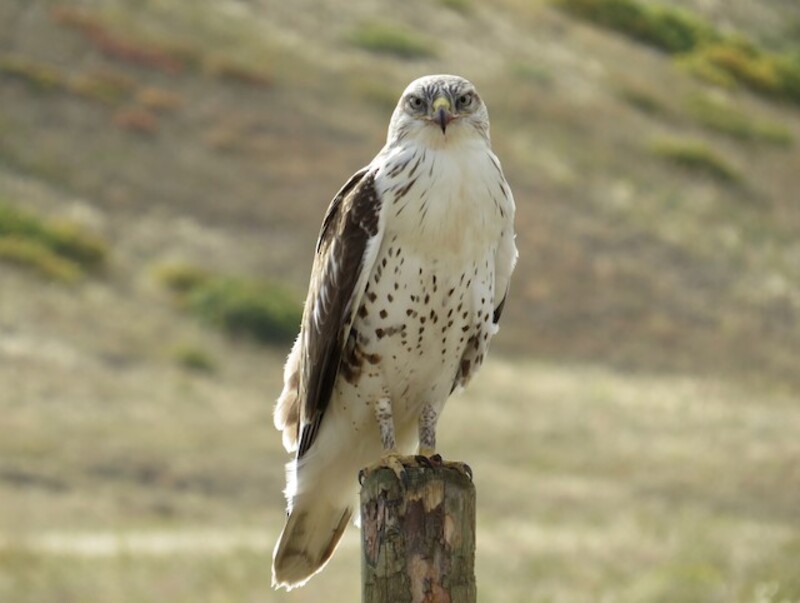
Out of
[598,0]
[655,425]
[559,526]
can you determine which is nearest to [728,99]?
[598,0]

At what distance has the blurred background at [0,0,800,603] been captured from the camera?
66.7ft

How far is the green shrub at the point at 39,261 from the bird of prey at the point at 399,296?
24688 mm

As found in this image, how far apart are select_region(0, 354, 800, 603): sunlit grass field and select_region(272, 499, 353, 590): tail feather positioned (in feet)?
23.2

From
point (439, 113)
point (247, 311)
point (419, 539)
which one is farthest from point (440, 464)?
point (247, 311)

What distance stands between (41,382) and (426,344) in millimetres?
20103

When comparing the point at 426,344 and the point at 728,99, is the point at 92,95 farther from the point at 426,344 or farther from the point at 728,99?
the point at 426,344

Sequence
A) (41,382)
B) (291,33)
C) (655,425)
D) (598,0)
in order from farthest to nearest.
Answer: (598,0)
(291,33)
(655,425)
(41,382)

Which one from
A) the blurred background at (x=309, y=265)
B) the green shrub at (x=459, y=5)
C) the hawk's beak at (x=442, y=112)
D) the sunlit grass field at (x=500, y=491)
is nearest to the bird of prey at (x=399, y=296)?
the hawk's beak at (x=442, y=112)

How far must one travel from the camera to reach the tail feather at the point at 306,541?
7938 millimetres

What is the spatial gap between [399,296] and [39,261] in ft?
84.4

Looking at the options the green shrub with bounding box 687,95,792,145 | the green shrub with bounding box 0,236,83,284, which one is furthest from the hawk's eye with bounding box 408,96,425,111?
the green shrub with bounding box 687,95,792,145

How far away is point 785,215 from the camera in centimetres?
4259

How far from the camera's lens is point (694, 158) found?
44188 mm

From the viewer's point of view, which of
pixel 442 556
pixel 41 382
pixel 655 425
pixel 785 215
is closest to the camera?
pixel 442 556
